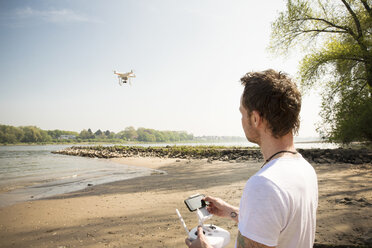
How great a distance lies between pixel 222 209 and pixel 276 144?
2.99 ft

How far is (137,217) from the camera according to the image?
5125 mm

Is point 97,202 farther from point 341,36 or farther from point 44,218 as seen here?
point 341,36

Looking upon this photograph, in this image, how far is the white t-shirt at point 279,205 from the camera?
1.09 m

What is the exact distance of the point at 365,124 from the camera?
12.6 meters

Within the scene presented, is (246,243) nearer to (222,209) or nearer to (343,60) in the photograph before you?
(222,209)

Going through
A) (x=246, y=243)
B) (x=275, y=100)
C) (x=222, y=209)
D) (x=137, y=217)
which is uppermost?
(x=275, y=100)

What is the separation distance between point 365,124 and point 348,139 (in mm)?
1219

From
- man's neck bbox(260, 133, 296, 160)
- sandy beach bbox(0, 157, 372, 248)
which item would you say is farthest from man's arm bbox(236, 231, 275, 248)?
sandy beach bbox(0, 157, 372, 248)

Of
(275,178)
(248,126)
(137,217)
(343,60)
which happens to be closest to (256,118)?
(248,126)

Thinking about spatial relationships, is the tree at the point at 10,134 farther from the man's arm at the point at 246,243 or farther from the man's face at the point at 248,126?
the man's arm at the point at 246,243

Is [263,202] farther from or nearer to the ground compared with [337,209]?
farther from the ground

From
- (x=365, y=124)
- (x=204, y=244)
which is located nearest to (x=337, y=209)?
(x=204, y=244)

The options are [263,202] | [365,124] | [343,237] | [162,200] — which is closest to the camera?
[263,202]

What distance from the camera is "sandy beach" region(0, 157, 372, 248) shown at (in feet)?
12.8
